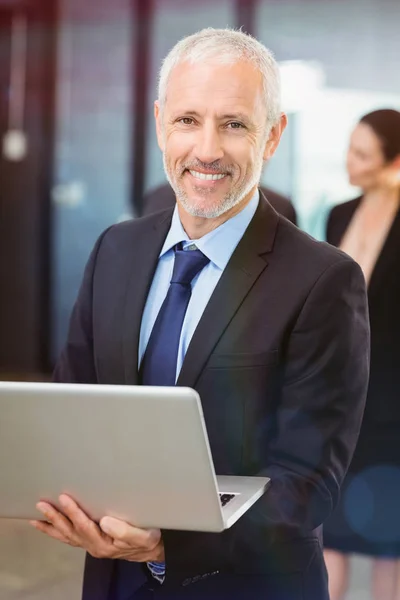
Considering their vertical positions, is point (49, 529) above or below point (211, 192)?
below

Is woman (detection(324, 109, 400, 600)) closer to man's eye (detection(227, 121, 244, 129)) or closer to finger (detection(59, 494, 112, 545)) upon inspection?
man's eye (detection(227, 121, 244, 129))

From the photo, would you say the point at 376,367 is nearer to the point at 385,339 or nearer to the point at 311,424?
the point at 385,339

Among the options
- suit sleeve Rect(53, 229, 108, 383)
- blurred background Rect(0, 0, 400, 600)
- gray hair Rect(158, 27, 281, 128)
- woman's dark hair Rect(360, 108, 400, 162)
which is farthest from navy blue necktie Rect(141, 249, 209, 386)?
blurred background Rect(0, 0, 400, 600)

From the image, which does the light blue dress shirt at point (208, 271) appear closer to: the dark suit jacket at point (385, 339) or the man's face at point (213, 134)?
the man's face at point (213, 134)

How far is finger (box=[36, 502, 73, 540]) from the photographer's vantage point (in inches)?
48.4

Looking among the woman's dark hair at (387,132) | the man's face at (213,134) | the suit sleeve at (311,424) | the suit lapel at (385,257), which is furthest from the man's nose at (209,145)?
the woman's dark hair at (387,132)

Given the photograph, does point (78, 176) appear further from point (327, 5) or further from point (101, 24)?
point (327, 5)

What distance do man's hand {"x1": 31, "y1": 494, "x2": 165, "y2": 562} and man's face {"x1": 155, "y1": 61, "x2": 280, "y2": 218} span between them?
507 millimetres

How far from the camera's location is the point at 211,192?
1.46 metres

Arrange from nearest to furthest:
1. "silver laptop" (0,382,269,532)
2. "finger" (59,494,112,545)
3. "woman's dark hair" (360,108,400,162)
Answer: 1. "silver laptop" (0,382,269,532)
2. "finger" (59,494,112,545)
3. "woman's dark hair" (360,108,400,162)

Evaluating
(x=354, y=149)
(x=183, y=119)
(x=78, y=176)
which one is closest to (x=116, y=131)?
(x=78, y=176)

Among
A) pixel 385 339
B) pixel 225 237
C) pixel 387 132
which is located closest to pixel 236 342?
pixel 225 237

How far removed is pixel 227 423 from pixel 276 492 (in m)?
0.13

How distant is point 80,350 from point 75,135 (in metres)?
5.24
